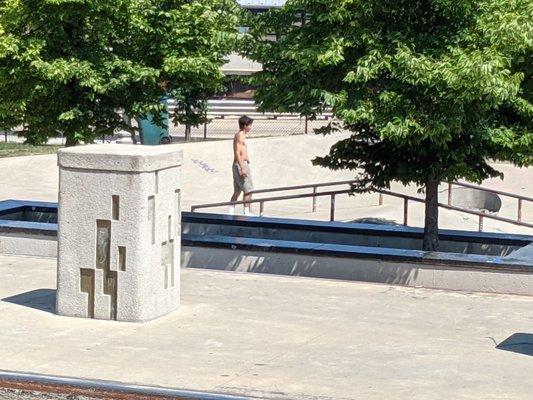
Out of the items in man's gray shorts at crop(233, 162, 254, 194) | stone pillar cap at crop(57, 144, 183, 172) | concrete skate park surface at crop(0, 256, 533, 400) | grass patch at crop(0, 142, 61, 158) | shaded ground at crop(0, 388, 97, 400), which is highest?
stone pillar cap at crop(57, 144, 183, 172)

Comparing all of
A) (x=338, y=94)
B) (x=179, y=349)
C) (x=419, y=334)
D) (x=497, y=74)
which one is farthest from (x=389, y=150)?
(x=179, y=349)

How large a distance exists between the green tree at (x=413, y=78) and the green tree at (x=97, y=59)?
5.35 ft

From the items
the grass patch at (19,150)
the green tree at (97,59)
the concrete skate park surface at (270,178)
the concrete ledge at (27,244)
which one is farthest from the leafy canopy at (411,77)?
the grass patch at (19,150)

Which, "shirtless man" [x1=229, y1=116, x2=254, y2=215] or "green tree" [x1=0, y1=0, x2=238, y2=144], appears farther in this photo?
"shirtless man" [x1=229, y1=116, x2=254, y2=215]

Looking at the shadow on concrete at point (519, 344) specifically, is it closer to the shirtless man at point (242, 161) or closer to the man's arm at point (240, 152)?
the shirtless man at point (242, 161)

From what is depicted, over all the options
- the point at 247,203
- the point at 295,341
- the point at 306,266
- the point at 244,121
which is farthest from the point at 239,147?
the point at 295,341

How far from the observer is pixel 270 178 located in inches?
1080

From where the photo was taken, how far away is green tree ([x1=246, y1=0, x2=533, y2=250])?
1147cm

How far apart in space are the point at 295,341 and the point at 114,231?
1926 millimetres

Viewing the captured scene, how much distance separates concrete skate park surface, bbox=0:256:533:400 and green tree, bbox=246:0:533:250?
1603 mm

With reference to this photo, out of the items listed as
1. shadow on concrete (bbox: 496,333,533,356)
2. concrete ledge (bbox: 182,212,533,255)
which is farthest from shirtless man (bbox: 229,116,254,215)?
shadow on concrete (bbox: 496,333,533,356)

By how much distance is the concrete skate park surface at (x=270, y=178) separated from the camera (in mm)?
23656

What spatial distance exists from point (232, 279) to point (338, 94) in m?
2.34

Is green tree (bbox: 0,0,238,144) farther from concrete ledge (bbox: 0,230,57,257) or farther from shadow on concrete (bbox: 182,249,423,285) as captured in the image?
shadow on concrete (bbox: 182,249,423,285)
